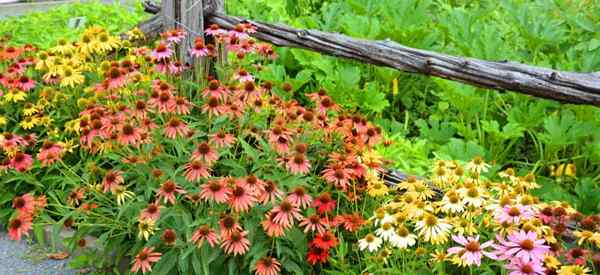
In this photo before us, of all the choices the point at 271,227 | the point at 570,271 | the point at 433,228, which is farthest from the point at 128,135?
the point at 570,271

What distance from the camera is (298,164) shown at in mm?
2283

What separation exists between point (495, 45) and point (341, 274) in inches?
72.6

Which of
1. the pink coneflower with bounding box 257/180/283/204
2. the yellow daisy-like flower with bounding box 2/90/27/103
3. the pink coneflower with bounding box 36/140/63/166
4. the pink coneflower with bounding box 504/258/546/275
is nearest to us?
the pink coneflower with bounding box 504/258/546/275

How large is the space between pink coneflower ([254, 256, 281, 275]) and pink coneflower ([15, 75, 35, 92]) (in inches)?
59.3

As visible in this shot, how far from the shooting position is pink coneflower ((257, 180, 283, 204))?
2217 millimetres

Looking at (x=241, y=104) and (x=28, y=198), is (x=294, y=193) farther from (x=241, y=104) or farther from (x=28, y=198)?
(x=28, y=198)

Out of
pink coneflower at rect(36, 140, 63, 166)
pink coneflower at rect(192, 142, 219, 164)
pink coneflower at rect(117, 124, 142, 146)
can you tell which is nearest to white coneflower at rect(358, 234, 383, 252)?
pink coneflower at rect(192, 142, 219, 164)

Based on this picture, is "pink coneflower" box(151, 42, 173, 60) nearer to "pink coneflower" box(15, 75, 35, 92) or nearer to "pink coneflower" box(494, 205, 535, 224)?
"pink coneflower" box(15, 75, 35, 92)

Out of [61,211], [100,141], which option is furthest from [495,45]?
[61,211]

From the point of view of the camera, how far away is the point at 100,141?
267cm

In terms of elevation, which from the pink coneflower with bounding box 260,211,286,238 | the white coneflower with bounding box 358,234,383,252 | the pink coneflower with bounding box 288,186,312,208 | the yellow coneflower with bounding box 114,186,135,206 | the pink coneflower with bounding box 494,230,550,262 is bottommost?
the yellow coneflower with bounding box 114,186,135,206

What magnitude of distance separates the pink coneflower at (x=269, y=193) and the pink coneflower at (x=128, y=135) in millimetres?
489

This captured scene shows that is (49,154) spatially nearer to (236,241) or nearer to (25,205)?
(25,205)

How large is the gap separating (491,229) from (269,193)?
72 centimetres
